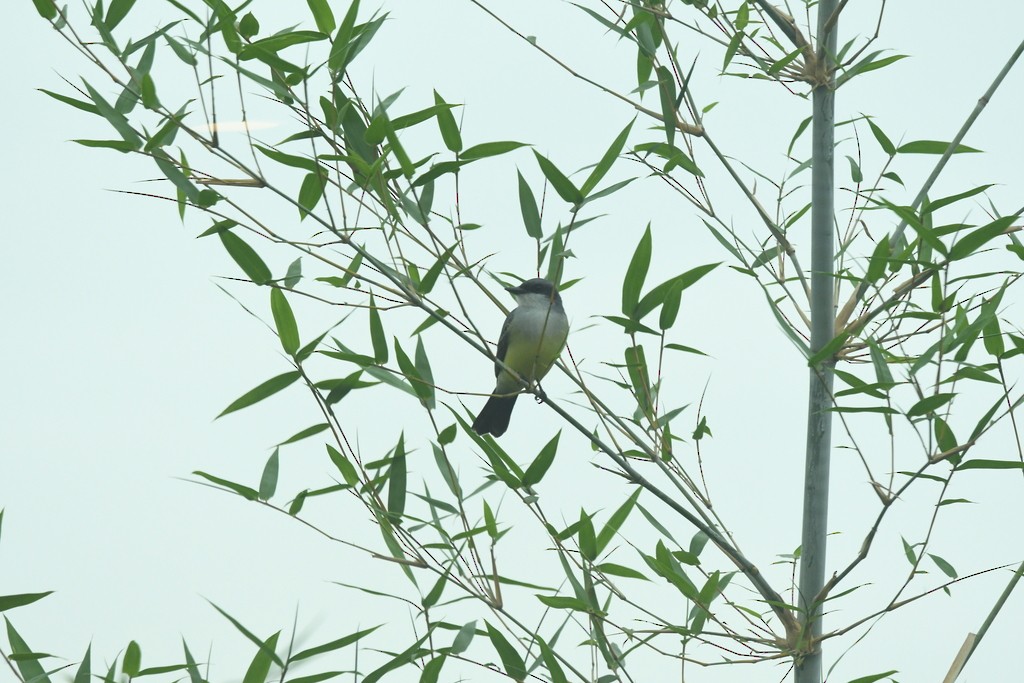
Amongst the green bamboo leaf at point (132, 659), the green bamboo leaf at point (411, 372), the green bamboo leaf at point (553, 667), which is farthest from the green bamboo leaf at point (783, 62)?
the green bamboo leaf at point (132, 659)

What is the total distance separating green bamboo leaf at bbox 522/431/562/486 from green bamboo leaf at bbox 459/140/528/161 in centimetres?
85

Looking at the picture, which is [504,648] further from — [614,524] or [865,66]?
[865,66]

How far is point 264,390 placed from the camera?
9.75 ft

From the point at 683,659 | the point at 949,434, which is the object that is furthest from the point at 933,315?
the point at 683,659

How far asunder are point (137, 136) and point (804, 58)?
6.48ft

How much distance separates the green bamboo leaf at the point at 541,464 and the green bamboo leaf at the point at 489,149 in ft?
2.80

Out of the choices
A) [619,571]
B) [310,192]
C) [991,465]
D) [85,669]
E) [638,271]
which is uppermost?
[310,192]

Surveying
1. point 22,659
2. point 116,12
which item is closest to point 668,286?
point 116,12

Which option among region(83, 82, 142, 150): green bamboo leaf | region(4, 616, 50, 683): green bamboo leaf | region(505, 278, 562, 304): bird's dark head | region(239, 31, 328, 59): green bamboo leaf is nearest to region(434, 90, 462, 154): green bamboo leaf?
region(239, 31, 328, 59): green bamboo leaf

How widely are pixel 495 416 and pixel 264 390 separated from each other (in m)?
3.16

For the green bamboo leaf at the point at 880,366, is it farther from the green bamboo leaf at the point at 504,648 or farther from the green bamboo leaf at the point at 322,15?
the green bamboo leaf at the point at 322,15

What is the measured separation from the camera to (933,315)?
305cm

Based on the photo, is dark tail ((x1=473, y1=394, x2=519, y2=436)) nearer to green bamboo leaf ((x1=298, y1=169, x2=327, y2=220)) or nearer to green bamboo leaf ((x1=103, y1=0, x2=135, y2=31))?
green bamboo leaf ((x1=298, y1=169, x2=327, y2=220))

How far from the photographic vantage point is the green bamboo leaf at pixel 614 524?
3242mm
